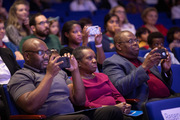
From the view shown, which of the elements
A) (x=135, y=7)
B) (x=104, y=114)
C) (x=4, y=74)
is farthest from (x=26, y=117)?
(x=135, y=7)

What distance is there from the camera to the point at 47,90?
5.78 ft

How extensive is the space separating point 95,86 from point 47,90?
509mm

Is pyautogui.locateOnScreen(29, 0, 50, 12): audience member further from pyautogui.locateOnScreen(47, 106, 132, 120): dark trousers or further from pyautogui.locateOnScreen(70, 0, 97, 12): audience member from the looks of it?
pyautogui.locateOnScreen(47, 106, 132, 120): dark trousers

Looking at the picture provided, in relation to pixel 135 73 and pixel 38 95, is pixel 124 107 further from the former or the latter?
pixel 38 95

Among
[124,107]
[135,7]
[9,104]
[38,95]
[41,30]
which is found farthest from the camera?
[135,7]

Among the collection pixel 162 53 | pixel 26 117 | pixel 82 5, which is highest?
pixel 82 5

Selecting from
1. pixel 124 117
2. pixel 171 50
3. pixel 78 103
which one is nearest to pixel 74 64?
pixel 78 103

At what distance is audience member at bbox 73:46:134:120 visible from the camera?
2130mm

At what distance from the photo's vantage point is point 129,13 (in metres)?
5.79

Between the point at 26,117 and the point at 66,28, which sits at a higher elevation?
the point at 66,28

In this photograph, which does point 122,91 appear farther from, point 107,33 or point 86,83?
point 107,33

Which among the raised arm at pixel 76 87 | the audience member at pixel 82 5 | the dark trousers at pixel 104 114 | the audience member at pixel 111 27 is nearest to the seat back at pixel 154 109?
the dark trousers at pixel 104 114

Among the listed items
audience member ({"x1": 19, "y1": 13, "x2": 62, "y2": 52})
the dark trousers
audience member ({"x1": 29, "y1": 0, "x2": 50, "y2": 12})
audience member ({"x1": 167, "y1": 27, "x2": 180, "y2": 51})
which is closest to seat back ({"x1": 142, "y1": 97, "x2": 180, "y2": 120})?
the dark trousers

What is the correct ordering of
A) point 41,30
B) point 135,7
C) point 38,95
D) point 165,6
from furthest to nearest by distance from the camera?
1. point 165,6
2. point 135,7
3. point 41,30
4. point 38,95
